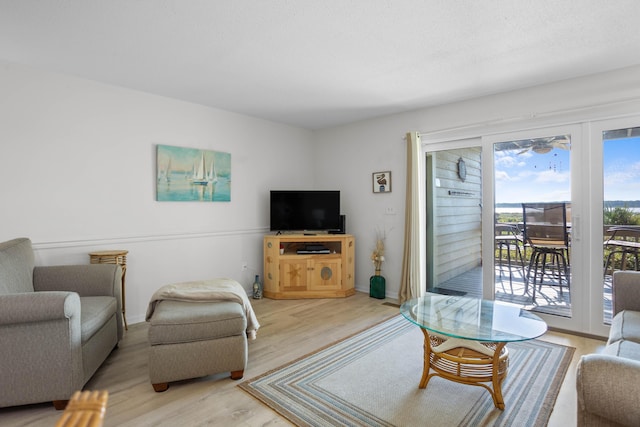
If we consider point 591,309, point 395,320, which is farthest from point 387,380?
point 591,309

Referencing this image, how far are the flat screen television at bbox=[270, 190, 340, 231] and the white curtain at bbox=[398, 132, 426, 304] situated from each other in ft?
3.28

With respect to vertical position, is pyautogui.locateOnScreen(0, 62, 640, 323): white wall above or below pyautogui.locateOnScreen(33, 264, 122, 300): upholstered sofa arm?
above

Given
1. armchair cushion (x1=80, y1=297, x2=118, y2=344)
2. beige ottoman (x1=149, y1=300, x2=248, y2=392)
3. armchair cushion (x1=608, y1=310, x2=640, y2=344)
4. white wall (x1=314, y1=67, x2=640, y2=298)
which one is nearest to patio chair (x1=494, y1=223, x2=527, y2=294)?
white wall (x1=314, y1=67, x2=640, y2=298)

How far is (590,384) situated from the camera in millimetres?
1214

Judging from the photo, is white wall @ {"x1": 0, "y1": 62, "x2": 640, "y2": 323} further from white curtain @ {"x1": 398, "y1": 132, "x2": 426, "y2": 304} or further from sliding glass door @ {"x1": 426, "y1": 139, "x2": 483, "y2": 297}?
sliding glass door @ {"x1": 426, "y1": 139, "x2": 483, "y2": 297}

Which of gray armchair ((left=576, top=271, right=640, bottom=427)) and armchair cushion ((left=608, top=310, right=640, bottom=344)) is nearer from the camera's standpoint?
gray armchair ((left=576, top=271, right=640, bottom=427))

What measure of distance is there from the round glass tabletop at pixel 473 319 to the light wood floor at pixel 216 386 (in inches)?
17.9

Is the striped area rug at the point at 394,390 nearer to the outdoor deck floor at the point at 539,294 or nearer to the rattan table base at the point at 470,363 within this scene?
the rattan table base at the point at 470,363

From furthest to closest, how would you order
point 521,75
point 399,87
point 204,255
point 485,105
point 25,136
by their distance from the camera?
point 204,255
point 485,105
point 399,87
point 521,75
point 25,136

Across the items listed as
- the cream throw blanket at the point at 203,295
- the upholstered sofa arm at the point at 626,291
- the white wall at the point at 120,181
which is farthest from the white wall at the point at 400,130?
the cream throw blanket at the point at 203,295

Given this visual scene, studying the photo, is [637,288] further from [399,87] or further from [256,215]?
[256,215]

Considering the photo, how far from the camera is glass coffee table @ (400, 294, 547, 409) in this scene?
198 centimetres

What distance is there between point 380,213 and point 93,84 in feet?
11.7

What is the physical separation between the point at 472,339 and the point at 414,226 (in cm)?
230
